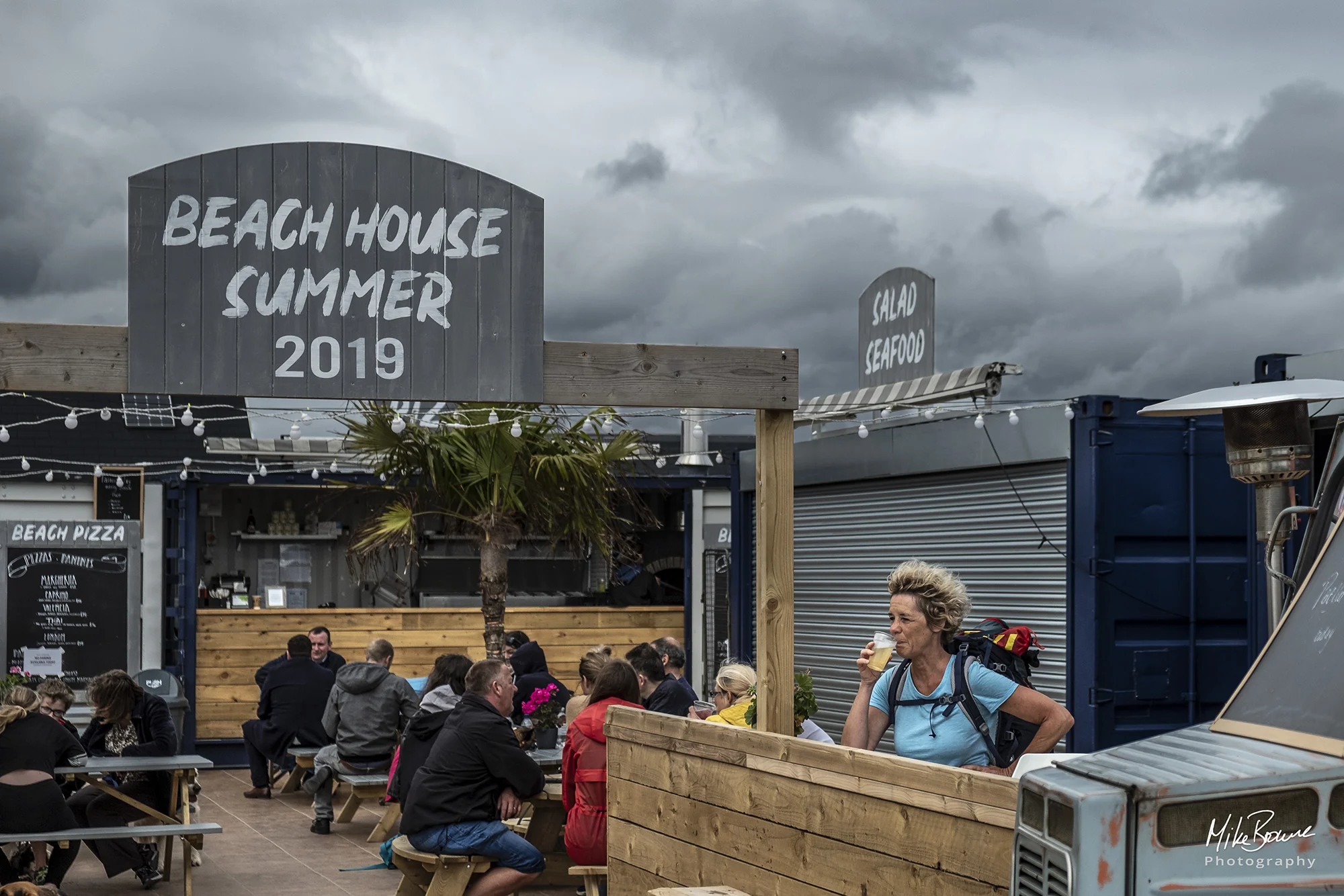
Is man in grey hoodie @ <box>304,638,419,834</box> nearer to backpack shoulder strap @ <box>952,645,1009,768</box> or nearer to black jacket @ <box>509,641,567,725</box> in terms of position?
black jacket @ <box>509,641,567,725</box>

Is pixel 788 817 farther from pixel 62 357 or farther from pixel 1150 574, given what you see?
pixel 1150 574

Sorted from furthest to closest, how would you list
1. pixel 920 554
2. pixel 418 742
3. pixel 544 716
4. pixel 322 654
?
pixel 322 654
pixel 920 554
pixel 544 716
pixel 418 742

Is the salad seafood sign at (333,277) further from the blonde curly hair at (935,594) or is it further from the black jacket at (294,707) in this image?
the black jacket at (294,707)

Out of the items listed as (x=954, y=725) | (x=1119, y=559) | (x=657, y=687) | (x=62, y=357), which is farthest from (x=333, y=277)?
(x=1119, y=559)

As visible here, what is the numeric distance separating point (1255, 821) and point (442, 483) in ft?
33.7

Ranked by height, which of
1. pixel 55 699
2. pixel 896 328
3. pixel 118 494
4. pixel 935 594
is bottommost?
pixel 55 699

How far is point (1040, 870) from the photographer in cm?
311

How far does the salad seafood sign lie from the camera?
5598 mm

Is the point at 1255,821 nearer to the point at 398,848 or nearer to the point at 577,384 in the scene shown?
the point at 577,384

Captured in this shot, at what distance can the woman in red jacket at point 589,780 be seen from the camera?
22.5ft

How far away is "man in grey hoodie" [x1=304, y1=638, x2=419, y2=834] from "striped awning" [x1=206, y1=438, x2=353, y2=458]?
16.1 ft

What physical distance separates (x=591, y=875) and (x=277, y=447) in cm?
953

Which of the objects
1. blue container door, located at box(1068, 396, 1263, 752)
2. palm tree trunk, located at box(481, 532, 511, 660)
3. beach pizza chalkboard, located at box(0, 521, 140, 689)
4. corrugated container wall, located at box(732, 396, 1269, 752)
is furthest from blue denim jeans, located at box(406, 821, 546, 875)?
beach pizza chalkboard, located at box(0, 521, 140, 689)

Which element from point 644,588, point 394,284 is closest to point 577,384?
point 394,284
